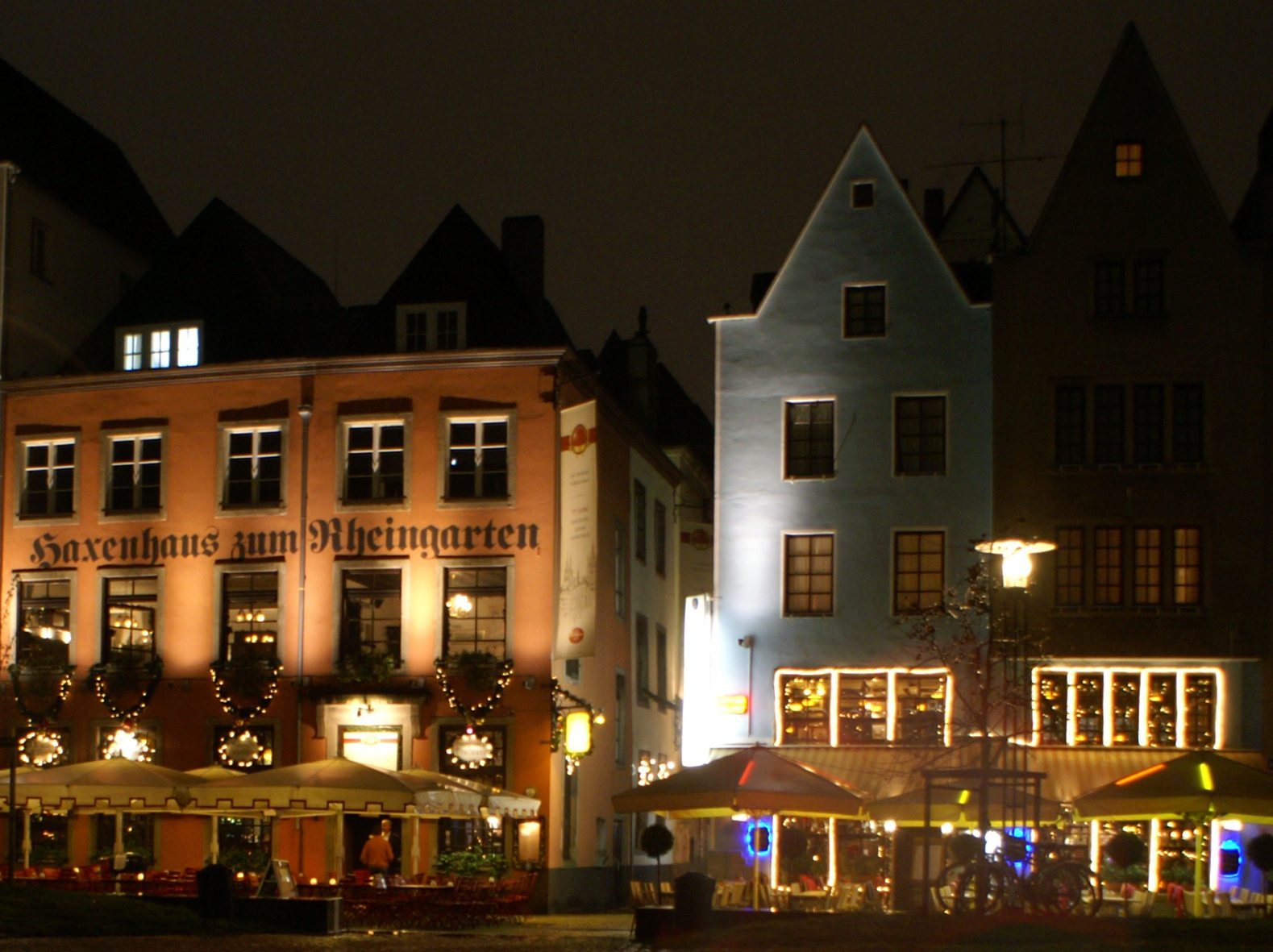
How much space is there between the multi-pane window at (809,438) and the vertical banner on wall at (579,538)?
4.98 m

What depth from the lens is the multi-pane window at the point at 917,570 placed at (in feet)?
129

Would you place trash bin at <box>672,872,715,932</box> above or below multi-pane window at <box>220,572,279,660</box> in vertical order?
below

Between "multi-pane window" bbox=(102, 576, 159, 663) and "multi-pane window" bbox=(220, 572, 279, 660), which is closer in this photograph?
"multi-pane window" bbox=(220, 572, 279, 660)

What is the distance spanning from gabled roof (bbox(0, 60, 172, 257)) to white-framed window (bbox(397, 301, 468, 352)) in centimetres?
1015

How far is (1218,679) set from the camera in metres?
37.5

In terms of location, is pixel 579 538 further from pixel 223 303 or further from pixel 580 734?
pixel 223 303

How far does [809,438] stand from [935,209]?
1443 cm

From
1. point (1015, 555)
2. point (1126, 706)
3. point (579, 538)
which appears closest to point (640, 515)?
point (579, 538)

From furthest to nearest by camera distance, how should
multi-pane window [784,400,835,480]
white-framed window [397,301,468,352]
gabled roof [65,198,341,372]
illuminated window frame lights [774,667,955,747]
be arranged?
gabled roof [65,198,341,372]
white-framed window [397,301,468,352]
multi-pane window [784,400,835,480]
illuminated window frame lights [774,667,955,747]

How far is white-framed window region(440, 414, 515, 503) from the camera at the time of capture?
127 feet

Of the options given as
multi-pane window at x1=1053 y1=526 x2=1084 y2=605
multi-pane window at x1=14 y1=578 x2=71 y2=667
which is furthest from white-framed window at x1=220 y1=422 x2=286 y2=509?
multi-pane window at x1=1053 y1=526 x2=1084 y2=605

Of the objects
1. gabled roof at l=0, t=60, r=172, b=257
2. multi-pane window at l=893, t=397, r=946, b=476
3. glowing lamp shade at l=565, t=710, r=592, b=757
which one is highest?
gabled roof at l=0, t=60, r=172, b=257

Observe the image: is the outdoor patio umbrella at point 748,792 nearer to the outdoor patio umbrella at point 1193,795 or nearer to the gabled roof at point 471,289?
the outdoor patio umbrella at point 1193,795

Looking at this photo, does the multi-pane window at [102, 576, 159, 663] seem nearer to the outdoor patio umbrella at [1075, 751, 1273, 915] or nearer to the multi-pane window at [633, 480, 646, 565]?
the multi-pane window at [633, 480, 646, 565]
